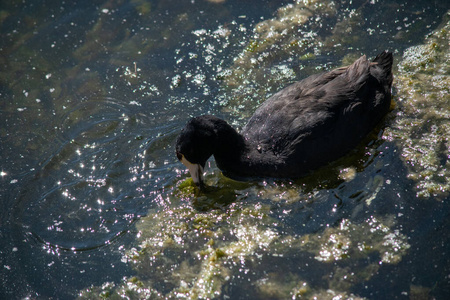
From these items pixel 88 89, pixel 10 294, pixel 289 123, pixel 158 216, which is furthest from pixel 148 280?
pixel 88 89

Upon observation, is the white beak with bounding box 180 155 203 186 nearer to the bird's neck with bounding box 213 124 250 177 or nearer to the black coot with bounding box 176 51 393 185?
the black coot with bounding box 176 51 393 185

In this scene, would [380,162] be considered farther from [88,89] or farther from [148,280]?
[88,89]

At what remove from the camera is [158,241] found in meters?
4.32

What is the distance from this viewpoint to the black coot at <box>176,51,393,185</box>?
179 inches

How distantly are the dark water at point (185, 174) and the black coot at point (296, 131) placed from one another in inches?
7.3

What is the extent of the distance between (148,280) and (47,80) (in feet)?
11.9

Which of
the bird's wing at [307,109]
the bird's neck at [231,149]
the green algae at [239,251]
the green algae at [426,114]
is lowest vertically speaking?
the green algae at [239,251]

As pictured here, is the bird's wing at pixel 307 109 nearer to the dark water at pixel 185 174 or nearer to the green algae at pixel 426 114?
the dark water at pixel 185 174

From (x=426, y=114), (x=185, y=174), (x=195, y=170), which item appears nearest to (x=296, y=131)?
(x=195, y=170)

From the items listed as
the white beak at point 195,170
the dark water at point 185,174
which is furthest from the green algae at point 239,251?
the white beak at point 195,170

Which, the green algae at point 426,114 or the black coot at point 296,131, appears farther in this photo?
Result: the black coot at point 296,131

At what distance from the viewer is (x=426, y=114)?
507 cm

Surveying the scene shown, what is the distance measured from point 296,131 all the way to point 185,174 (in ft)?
4.04

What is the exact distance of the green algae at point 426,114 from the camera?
4422 mm
